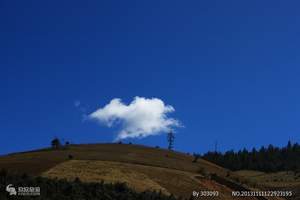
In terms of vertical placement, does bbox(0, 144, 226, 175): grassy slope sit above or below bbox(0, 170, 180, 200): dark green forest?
above

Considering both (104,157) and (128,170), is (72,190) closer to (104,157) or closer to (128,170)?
(128,170)

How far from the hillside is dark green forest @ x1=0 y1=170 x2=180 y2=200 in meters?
3.74

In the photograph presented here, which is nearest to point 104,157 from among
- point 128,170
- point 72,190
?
point 128,170

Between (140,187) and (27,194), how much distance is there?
61.3 ft

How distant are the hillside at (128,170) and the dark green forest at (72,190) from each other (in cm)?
374

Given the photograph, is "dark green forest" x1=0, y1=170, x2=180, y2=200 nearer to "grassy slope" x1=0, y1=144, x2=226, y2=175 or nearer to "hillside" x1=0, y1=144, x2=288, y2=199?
"hillside" x1=0, y1=144, x2=288, y2=199

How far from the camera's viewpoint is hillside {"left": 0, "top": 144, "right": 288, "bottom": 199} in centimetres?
6881

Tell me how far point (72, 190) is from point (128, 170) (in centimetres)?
2326

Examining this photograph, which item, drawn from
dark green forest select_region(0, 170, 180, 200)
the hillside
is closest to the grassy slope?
the hillside

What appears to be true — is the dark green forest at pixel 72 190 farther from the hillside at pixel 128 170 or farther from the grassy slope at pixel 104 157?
the grassy slope at pixel 104 157

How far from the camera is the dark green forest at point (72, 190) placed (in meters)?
51.6

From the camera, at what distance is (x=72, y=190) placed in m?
54.4

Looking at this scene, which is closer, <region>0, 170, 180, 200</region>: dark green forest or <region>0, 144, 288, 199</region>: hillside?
<region>0, 170, 180, 200</region>: dark green forest

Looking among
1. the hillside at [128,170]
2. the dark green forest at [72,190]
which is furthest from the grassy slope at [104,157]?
the dark green forest at [72,190]
